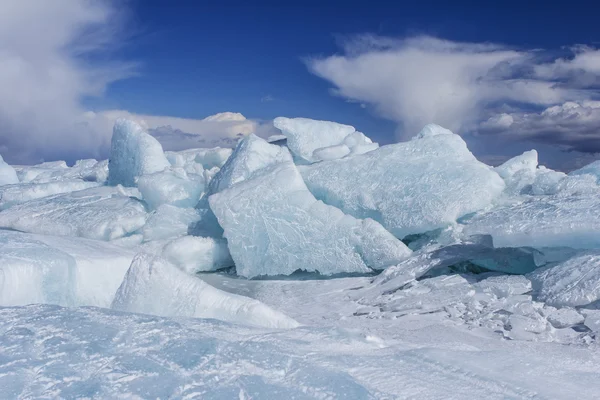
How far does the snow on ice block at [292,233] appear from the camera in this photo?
22.6ft

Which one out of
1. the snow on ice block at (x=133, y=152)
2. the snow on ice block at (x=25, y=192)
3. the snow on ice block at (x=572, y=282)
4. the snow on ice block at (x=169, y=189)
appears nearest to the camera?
the snow on ice block at (x=572, y=282)

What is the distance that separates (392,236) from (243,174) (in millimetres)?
2872

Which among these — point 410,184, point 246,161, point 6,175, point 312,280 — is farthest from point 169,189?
point 6,175

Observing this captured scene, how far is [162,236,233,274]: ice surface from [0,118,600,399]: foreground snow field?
23 millimetres

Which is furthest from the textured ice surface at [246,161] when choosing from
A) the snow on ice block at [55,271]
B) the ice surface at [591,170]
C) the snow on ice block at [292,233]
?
the ice surface at [591,170]

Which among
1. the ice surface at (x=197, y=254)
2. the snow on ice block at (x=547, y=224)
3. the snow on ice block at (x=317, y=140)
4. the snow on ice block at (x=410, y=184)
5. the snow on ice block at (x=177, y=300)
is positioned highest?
the snow on ice block at (x=317, y=140)

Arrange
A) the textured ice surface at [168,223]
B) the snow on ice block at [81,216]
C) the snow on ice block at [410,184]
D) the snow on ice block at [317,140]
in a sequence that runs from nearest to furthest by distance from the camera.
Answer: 1. the snow on ice block at [410,184]
2. the textured ice surface at [168,223]
3. the snow on ice block at [81,216]
4. the snow on ice block at [317,140]

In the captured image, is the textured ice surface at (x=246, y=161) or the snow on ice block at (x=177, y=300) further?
the textured ice surface at (x=246, y=161)

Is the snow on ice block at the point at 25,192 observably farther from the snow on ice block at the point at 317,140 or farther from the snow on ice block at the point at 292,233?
the snow on ice block at the point at 292,233

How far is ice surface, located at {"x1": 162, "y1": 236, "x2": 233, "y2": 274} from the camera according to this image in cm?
756

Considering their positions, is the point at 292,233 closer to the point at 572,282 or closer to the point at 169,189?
the point at 169,189

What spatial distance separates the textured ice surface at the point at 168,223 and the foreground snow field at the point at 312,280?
3cm

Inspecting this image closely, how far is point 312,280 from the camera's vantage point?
277 inches

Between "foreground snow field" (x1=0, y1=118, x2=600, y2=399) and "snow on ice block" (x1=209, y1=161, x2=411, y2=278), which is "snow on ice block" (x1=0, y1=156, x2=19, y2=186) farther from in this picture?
"snow on ice block" (x1=209, y1=161, x2=411, y2=278)
